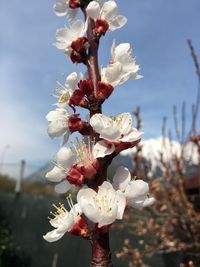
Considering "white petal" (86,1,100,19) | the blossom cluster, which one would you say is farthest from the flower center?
"white petal" (86,1,100,19)

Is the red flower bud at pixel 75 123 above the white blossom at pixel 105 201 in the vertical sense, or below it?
above

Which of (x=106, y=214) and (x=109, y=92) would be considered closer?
(x=106, y=214)

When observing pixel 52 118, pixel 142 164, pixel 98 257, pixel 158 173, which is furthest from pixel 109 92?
pixel 158 173

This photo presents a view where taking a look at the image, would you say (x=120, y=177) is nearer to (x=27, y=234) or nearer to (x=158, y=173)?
(x=158, y=173)

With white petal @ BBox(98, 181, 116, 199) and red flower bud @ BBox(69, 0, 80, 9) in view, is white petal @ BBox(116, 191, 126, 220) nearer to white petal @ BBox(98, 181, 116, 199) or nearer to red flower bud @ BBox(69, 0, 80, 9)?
white petal @ BBox(98, 181, 116, 199)

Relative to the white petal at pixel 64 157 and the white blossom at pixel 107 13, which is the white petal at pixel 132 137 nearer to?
the white petal at pixel 64 157

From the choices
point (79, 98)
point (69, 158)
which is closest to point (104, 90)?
point (79, 98)

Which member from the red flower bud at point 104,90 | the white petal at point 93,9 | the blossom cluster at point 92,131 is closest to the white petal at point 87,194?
the blossom cluster at point 92,131
